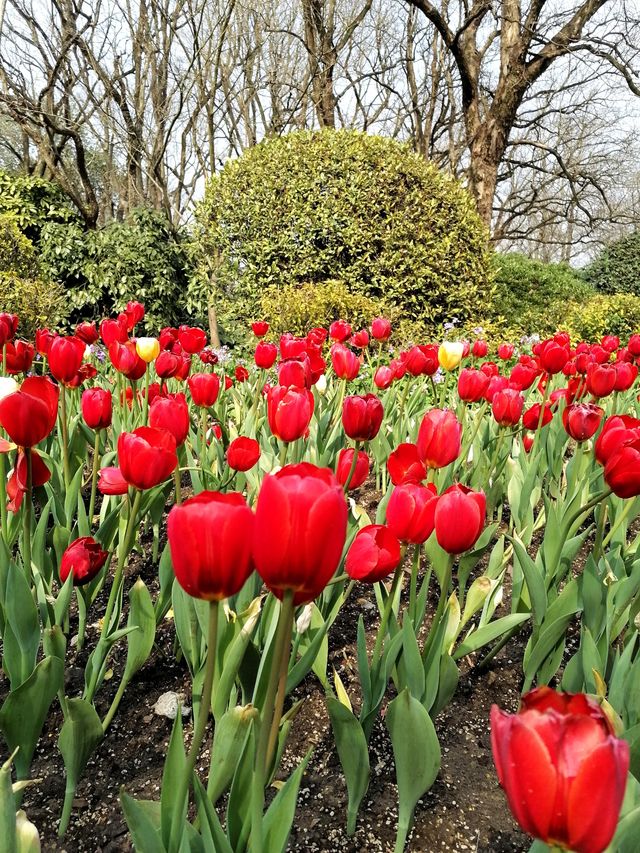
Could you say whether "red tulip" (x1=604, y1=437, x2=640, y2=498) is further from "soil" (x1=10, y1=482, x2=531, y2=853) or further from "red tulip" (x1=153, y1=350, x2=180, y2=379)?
"red tulip" (x1=153, y1=350, x2=180, y2=379)

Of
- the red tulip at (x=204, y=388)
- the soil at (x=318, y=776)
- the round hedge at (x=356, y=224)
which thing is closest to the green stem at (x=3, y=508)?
the soil at (x=318, y=776)

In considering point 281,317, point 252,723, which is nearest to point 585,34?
point 281,317

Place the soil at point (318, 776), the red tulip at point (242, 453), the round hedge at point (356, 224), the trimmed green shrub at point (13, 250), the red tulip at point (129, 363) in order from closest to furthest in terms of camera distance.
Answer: the soil at point (318, 776), the red tulip at point (242, 453), the red tulip at point (129, 363), the trimmed green shrub at point (13, 250), the round hedge at point (356, 224)

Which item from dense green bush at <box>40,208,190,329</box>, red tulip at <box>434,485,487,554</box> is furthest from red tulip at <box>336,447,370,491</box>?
dense green bush at <box>40,208,190,329</box>

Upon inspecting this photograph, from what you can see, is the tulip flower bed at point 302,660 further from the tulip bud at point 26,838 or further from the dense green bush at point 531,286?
the dense green bush at point 531,286

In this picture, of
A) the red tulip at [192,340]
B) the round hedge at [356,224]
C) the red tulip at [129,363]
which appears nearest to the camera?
the red tulip at [129,363]

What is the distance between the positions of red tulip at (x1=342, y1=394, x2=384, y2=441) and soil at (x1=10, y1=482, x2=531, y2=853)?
57cm

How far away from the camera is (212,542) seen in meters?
0.62

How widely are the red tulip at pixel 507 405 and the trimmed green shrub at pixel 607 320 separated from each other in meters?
7.04

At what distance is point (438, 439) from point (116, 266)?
8.36 metres

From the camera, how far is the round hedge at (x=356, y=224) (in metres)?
6.50

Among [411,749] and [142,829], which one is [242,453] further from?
[142,829]

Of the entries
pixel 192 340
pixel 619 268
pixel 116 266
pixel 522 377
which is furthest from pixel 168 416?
pixel 619 268

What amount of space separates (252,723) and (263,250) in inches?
243
